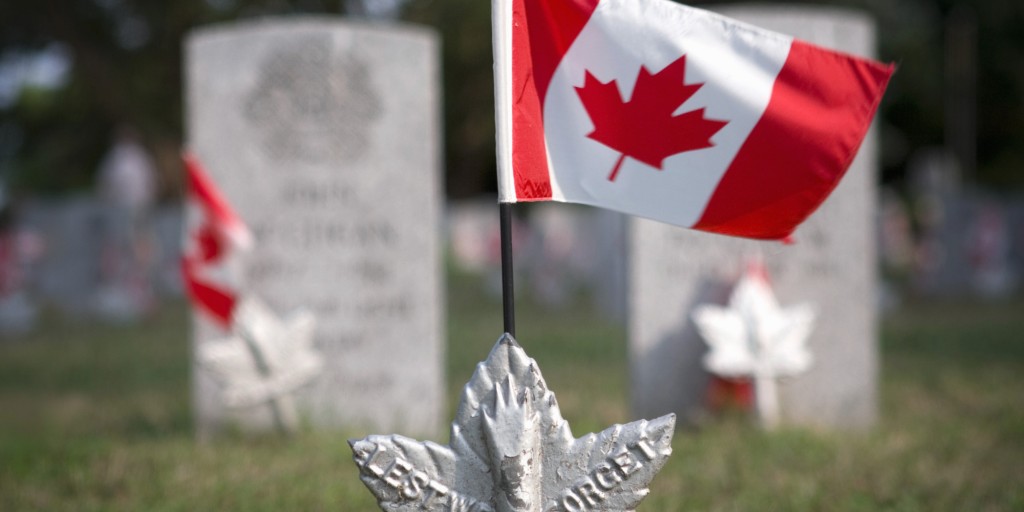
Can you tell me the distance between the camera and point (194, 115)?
475 centimetres

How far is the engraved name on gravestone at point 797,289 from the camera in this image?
15.3ft

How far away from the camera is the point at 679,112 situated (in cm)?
221

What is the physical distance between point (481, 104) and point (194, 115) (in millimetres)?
21169

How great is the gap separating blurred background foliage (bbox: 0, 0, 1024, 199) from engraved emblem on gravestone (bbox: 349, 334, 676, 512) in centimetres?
1517

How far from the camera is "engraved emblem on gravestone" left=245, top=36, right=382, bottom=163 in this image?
477 centimetres

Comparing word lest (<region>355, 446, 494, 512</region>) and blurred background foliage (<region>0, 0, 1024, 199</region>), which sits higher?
blurred background foliage (<region>0, 0, 1024, 199</region>)

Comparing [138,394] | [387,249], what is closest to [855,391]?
[387,249]

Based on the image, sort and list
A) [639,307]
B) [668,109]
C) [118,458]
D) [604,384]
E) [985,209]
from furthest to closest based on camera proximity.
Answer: [985,209], [604,384], [639,307], [118,458], [668,109]

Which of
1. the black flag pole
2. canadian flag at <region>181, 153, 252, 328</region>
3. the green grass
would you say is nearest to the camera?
the black flag pole

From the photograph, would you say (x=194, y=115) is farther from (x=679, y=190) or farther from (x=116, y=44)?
(x=116, y=44)

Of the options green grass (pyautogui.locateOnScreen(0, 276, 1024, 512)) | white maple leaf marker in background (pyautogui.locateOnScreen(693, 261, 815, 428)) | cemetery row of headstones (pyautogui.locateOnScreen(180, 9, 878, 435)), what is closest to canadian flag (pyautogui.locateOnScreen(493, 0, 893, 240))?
green grass (pyautogui.locateOnScreen(0, 276, 1024, 512))

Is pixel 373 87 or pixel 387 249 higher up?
pixel 373 87

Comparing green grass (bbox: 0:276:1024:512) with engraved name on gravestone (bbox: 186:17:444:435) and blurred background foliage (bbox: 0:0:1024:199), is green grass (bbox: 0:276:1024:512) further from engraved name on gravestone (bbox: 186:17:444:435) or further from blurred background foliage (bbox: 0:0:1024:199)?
blurred background foliage (bbox: 0:0:1024:199)

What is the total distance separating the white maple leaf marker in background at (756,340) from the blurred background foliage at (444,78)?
44.0ft
